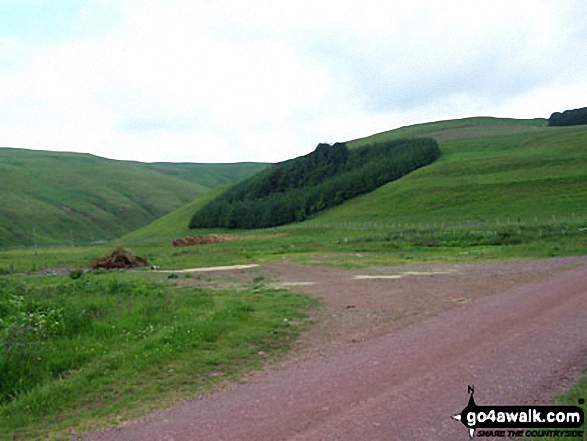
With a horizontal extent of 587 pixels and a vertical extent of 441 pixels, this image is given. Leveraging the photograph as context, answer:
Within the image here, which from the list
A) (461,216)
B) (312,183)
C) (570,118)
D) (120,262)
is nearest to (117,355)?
(120,262)

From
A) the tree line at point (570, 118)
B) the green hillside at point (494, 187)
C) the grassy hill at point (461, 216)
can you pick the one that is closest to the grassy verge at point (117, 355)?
the grassy hill at point (461, 216)

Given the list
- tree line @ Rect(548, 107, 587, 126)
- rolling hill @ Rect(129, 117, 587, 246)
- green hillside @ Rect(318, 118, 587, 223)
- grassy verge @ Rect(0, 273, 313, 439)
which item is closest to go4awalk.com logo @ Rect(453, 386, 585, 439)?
grassy verge @ Rect(0, 273, 313, 439)

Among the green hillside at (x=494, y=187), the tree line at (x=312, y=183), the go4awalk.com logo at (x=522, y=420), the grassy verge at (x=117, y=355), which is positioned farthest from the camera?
the tree line at (x=312, y=183)

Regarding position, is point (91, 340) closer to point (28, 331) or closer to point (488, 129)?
point (28, 331)

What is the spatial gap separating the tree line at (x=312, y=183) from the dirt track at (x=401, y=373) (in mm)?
91707

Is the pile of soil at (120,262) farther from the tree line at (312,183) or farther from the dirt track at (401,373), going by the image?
the tree line at (312,183)

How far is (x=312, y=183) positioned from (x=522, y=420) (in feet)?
401

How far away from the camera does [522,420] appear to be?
7.04 meters

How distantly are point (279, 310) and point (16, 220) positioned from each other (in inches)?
5503

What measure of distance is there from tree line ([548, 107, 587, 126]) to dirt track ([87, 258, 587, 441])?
518 ft

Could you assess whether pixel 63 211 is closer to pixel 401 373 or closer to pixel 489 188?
pixel 489 188

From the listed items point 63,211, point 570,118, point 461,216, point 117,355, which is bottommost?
point 117,355

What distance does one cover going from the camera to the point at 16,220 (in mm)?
139875

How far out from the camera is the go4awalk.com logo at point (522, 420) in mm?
6714
